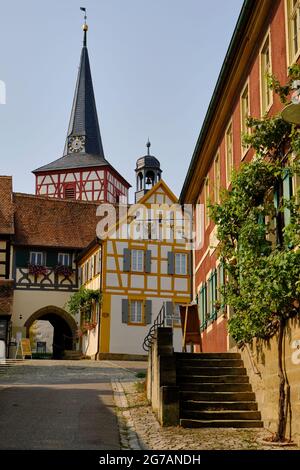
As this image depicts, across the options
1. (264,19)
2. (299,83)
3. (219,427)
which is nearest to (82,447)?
(219,427)

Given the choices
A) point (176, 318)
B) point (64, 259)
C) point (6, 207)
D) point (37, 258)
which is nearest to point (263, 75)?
point (176, 318)

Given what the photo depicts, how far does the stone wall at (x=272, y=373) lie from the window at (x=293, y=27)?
4148 millimetres

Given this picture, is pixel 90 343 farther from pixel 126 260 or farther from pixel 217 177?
pixel 217 177

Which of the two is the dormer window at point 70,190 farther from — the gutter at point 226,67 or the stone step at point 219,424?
the stone step at point 219,424

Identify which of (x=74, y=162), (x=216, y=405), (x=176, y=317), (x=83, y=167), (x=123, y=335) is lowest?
(x=216, y=405)

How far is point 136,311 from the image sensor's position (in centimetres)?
3906

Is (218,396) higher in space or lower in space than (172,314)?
lower

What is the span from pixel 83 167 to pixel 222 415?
52.6 metres

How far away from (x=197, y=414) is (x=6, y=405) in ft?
15.1

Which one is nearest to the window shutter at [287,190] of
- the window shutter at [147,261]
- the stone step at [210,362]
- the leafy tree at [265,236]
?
the leafy tree at [265,236]

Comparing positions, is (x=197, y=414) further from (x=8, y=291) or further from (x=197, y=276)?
(x=8, y=291)

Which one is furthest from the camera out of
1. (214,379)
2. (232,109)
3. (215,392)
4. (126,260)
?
(126,260)

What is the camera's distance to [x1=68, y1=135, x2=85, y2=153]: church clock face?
68.6 metres

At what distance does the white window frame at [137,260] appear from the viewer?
39438 mm
